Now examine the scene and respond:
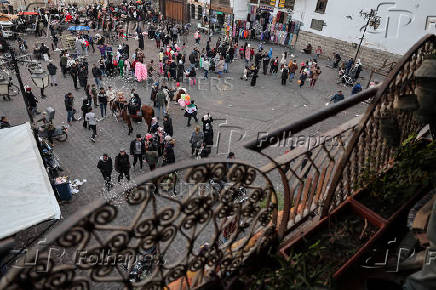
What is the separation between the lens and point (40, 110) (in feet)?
53.8

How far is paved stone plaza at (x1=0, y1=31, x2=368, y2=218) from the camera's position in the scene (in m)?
12.8

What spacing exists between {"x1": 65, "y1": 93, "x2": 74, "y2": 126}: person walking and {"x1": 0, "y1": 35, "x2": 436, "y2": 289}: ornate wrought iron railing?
1372cm

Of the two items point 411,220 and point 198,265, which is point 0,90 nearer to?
point 198,265

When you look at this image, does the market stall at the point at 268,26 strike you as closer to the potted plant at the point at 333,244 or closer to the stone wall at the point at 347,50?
the stone wall at the point at 347,50

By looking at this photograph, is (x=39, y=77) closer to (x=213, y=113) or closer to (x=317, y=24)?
(x=213, y=113)

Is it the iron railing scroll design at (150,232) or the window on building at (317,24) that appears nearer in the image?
the iron railing scroll design at (150,232)

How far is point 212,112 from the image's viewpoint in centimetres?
1742

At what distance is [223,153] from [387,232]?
10.4 meters

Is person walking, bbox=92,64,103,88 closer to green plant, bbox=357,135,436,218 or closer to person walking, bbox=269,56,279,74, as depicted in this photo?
person walking, bbox=269,56,279,74

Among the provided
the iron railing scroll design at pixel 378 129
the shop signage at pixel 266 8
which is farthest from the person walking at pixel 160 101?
the shop signage at pixel 266 8

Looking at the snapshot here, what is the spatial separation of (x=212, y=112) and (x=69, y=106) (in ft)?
23.9

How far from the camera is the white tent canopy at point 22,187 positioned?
255 inches

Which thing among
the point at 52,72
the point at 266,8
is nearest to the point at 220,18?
the point at 266,8

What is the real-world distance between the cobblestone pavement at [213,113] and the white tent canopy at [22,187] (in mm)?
2932
